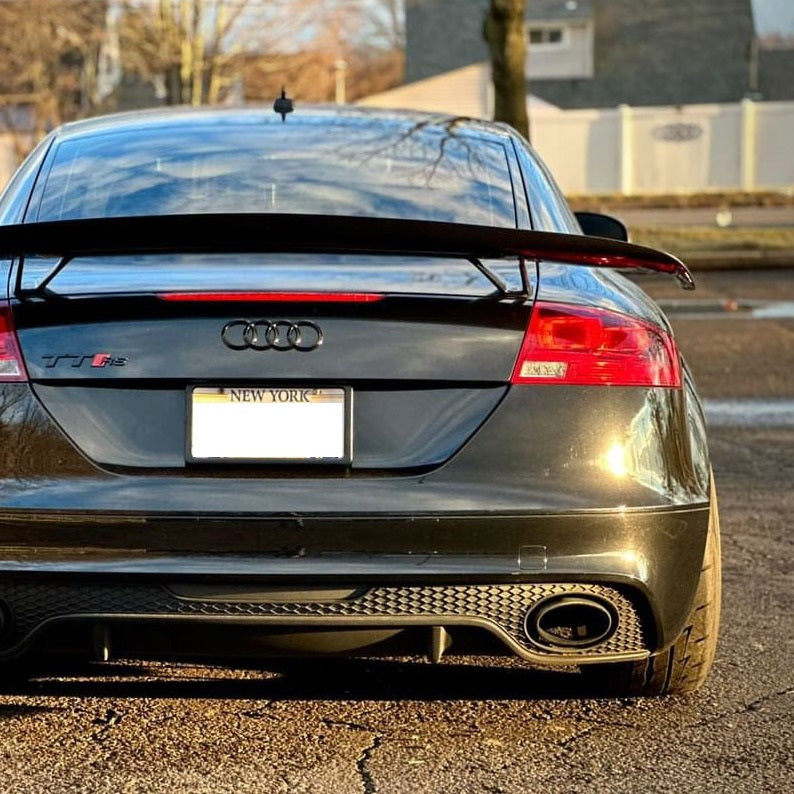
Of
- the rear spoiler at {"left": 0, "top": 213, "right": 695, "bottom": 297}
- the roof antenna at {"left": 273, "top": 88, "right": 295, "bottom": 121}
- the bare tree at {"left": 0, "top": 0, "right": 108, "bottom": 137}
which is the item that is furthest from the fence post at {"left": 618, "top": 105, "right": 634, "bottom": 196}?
the rear spoiler at {"left": 0, "top": 213, "right": 695, "bottom": 297}

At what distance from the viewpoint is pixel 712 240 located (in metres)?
18.8

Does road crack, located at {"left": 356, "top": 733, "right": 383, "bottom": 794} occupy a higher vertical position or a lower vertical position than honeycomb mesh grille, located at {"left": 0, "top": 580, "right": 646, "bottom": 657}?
lower

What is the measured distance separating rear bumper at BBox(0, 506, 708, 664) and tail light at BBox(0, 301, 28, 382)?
0.28m

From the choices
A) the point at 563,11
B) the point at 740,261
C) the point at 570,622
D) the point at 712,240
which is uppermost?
the point at 570,622

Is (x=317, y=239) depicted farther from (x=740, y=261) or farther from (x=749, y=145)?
(x=749, y=145)

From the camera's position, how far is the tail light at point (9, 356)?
10.3 feet

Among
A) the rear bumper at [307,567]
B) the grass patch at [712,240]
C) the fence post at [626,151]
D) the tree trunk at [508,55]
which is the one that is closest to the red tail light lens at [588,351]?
the rear bumper at [307,567]

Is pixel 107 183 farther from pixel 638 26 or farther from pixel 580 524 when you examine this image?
pixel 638 26

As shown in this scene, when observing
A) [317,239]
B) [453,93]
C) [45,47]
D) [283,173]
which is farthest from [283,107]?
[453,93]

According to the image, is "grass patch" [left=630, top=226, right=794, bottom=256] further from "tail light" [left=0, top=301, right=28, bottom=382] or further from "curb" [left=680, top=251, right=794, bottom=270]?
"tail light" [left=0, top=301, right=28, bottom=382]

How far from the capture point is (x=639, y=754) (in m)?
3.36

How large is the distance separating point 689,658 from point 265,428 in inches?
46.2

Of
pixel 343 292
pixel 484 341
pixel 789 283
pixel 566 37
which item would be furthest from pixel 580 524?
pixel 566 37

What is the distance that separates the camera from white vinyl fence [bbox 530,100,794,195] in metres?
40.1
